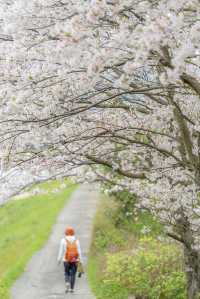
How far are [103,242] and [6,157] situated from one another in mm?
13684

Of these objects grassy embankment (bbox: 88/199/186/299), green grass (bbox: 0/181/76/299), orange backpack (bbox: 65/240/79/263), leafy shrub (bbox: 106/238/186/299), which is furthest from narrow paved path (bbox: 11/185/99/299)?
leafy shrub (bbox: 106/238/186/299)

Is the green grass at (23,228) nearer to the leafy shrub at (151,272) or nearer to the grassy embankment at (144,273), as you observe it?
the grassy embankment at (144,273)

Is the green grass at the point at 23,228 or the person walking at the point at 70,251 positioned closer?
the person walking at the point at 70,251

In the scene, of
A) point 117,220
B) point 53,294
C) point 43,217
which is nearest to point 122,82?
point 53,294

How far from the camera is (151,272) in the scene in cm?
1709

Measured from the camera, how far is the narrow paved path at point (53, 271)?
1623 centimetres

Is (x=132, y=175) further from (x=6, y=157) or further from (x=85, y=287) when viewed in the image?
(x=85, y=287)

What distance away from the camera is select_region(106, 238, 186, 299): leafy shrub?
16.1 m

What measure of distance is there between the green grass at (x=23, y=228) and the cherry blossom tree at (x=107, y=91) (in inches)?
122

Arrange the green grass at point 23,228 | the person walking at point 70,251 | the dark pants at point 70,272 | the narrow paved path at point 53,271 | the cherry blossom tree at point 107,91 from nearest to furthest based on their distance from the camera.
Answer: the cherry blossom tree at point 107,91 < the person walking at point 70,251 < the dark pants at point 70,272 < the narrow paved path at point 53,271 < the green grass at point 23,228

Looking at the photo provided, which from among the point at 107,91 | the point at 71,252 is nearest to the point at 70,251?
the point at 71,252

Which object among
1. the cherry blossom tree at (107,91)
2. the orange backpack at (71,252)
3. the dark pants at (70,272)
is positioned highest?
the cherry blossom tree at (107,91)

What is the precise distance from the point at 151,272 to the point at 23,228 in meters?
11.8

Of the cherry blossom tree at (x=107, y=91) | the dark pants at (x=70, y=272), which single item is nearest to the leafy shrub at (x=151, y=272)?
the dark pants at (x=70, y=272)
